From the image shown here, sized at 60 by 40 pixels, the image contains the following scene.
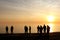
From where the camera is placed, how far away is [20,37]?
4434cm

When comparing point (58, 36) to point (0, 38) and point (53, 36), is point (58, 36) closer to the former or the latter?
point (53, 36)

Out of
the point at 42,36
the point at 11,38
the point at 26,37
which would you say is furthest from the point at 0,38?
the point at 42,36

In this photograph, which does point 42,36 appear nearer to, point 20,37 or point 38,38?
point 38,38

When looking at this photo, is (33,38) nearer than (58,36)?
Yes

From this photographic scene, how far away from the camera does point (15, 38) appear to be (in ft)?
143

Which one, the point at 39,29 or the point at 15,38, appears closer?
the point at 15,38

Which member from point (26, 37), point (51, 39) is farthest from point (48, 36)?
point (26, 37)

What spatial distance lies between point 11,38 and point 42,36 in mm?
6201

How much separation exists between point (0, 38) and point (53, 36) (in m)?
11.2

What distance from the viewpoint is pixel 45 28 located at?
4784 cm

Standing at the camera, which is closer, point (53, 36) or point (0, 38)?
point (0, 38)

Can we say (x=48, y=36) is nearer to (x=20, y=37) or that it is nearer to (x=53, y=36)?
(x=53, y=36)

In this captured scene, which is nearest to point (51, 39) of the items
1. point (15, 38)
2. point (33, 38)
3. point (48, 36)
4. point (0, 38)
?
point (48, 36)

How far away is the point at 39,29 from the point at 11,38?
7.12 metres
